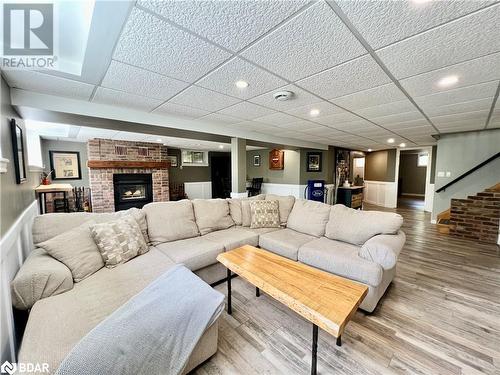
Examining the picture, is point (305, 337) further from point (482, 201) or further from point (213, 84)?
point (482, 201)

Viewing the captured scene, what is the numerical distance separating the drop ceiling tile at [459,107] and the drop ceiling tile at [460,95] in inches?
5.1

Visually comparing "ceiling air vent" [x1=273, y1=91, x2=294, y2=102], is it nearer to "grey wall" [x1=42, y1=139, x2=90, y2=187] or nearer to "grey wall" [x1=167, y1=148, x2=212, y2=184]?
"grey wall" [x1=167, y1=148, x2=212, y2=184]

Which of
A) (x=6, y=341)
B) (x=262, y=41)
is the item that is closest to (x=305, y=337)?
(x=6, y=341)

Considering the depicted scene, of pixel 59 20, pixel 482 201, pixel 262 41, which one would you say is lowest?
pixel 482 201

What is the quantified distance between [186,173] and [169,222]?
526 centimetres

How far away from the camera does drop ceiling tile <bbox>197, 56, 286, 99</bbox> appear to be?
1.65 metres

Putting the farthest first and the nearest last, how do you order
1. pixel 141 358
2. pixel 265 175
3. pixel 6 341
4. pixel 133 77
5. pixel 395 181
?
pixel 265 175 < pixel 395 181 < pixel 133 77 < pixel 6 341 < pixel 141 358

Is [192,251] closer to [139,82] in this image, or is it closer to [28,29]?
[139,82]

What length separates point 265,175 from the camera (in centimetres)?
799

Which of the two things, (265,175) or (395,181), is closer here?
(395,181)

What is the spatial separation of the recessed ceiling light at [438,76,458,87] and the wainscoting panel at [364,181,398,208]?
6.50 m

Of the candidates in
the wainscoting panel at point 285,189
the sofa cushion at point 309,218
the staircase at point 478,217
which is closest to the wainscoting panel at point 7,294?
the sofa cushion at point 309,218

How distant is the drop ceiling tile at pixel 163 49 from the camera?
1.17 metres

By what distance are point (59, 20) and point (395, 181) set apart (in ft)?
29.5
